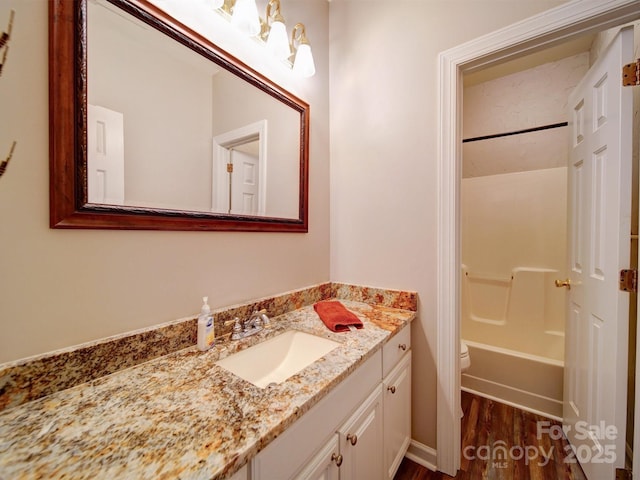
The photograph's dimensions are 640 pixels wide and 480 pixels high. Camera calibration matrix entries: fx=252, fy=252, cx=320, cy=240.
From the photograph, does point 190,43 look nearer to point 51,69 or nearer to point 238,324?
point 51,69

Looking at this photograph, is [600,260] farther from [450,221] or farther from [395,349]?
[395,349]

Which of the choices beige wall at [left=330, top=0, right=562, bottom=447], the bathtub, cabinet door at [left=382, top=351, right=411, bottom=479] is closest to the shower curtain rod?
beige wall at [left=330, top=0, right=562, bottom=447]

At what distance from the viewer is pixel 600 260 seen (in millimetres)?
1132

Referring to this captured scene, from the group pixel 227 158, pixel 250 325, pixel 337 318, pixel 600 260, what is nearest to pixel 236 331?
pixel 250 325

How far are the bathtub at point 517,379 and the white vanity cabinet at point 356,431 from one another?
94 cm

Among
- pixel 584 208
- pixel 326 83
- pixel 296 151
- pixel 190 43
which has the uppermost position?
pixel 326 83

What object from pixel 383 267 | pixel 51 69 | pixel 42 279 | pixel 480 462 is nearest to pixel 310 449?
pixel 42 279

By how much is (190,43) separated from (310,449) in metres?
1.34

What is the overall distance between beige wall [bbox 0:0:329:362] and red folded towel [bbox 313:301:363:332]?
419 mm

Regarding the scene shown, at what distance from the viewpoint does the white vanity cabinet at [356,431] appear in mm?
591

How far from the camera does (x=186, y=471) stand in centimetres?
42

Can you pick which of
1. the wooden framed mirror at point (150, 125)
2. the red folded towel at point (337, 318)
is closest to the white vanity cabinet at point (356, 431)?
the red folded towel at point (337, 318)

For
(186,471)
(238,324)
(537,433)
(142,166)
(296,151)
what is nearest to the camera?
(186,471)

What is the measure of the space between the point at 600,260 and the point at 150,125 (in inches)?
74.7
